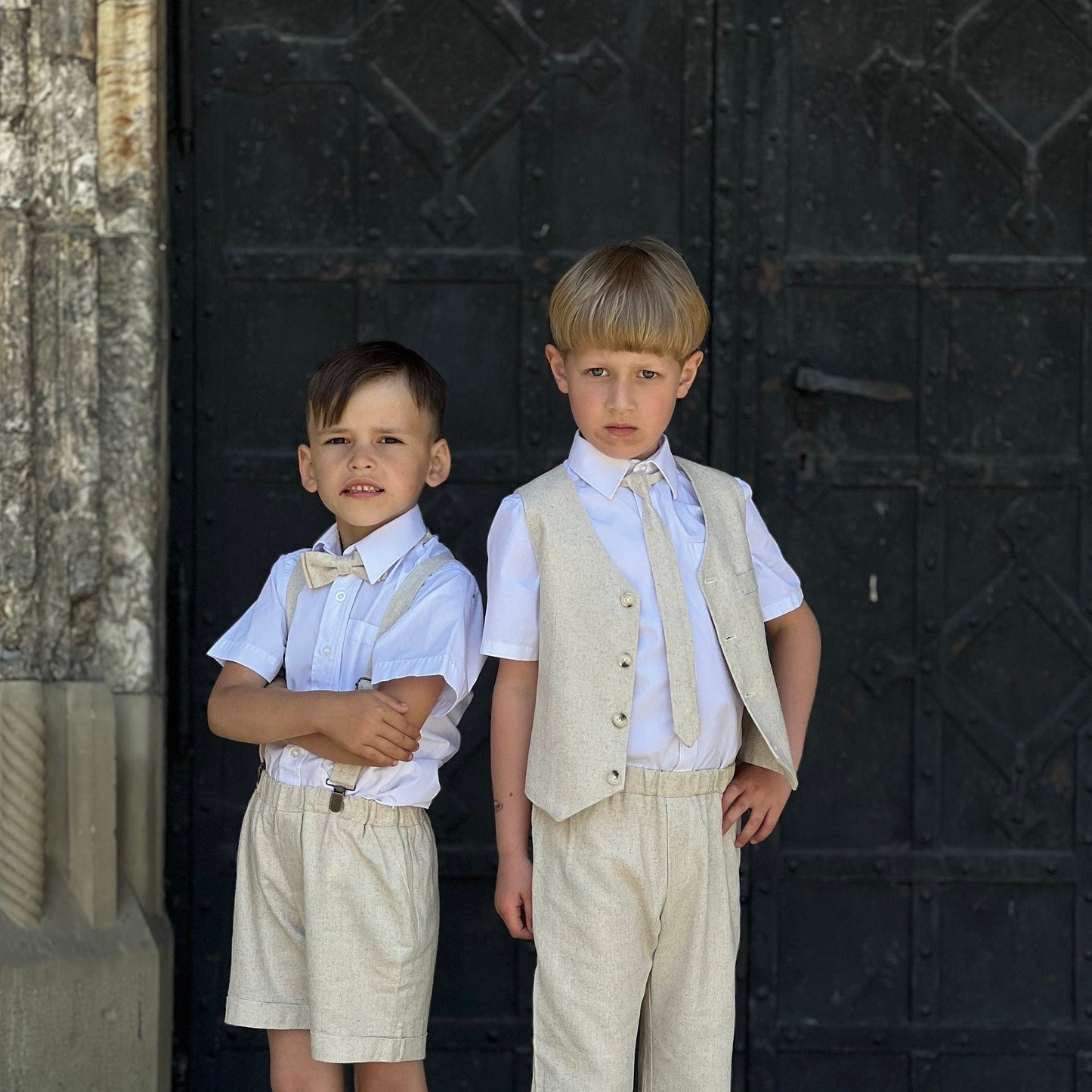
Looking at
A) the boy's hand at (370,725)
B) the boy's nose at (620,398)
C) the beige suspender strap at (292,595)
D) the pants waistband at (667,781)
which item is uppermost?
Answer: the boy's nose at (620,398)

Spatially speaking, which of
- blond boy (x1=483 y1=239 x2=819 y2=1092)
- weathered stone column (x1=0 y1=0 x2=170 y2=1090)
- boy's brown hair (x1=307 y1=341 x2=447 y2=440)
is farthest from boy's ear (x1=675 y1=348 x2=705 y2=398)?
weathered stone column (x1=0 y1=0 x2=170 y2=1090)

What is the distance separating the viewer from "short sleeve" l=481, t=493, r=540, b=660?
2.12 meters

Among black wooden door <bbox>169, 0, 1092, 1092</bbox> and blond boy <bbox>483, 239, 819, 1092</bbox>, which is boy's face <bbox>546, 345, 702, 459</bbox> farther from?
black wooden door <bbox>169, 0, 1092, 1092</bbox>

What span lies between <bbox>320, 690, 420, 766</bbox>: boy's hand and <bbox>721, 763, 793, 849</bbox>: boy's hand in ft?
1.55

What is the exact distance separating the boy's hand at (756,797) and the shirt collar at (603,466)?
1.38ft

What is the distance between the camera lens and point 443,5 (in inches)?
115

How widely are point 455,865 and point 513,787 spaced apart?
87cm

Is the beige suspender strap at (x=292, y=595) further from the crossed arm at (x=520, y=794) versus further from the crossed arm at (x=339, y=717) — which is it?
the crossed arm at (x=520, y=794)

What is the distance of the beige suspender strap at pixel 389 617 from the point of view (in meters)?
2.14

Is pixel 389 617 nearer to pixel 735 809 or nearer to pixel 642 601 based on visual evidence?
pixel 642 601

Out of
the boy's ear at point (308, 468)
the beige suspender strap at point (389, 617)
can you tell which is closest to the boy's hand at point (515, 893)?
the beige suspender strap at point (389, 617)

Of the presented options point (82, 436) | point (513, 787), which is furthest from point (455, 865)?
point (82, 436)

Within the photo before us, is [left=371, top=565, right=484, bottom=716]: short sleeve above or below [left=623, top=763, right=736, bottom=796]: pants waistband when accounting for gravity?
above

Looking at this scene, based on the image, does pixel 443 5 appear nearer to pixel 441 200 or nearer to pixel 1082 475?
pixel 441 200
